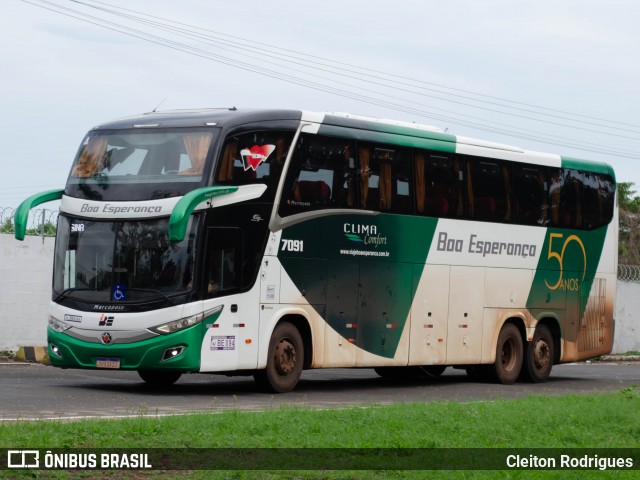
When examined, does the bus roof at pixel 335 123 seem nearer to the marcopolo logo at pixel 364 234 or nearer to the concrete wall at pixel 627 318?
the marcopolo logo at pixel 364 234

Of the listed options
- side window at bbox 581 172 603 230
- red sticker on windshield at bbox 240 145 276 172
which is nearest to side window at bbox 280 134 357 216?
red sticker on windshield at bbox 240 145 276 172

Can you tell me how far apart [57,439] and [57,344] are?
27.9ft

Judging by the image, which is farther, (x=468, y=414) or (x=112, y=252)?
(x=112, y=252)

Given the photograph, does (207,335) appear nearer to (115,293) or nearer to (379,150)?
(115,293)

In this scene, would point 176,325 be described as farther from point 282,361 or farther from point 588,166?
point 588,166

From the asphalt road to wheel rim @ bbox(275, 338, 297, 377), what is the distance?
40cm

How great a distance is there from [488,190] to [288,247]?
5500 mm

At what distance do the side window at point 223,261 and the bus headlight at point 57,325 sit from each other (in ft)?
7.18

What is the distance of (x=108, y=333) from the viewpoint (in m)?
18.3

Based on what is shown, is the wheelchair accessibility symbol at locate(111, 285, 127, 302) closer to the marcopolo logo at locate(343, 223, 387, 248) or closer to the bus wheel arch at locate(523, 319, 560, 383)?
the marcopolo logo at locate(343, 223, 387, 248)

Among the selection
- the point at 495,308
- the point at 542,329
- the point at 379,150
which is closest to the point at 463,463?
the point at 379,150

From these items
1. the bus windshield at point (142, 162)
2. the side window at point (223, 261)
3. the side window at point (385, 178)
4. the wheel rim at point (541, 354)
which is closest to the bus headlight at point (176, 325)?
the side window at point (223, 261)

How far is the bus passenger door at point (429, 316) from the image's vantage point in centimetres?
2217

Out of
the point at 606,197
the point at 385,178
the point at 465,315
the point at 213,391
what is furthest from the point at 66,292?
the point at 606,197
